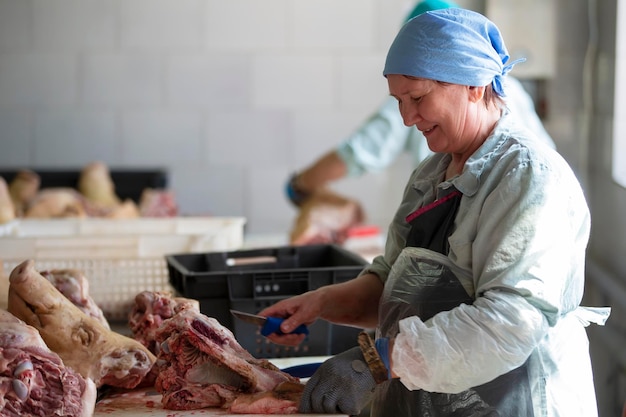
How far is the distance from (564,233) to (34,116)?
16.4 ft

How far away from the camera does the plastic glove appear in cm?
486

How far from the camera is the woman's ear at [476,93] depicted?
2.18m

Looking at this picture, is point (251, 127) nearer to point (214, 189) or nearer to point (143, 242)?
point (214, 189)

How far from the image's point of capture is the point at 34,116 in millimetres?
6406

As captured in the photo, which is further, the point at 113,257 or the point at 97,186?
the point at 97,186

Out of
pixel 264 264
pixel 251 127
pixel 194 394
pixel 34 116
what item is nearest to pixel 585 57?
pixel 251 127

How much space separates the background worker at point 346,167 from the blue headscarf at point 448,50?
2.08m

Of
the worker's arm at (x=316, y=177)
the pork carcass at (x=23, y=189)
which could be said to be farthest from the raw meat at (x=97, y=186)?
the worker's arm at (x=316, y=177)

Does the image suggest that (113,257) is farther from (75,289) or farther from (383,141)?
(383,141)

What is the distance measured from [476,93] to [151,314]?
3.69ft

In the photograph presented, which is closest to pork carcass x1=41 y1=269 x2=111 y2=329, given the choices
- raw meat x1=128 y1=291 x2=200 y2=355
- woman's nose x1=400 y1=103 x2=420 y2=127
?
raw meat x1=128 y1=291 x2=200 y2=355

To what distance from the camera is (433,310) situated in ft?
7.30

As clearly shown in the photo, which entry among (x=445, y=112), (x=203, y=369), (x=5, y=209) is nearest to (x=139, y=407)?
(x=203, y=369)

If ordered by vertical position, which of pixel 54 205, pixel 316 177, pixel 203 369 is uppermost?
pixel 316 177
